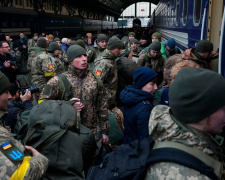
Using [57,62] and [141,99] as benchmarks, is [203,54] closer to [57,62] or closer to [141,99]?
[141,99]

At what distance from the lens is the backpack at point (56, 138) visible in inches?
69.3

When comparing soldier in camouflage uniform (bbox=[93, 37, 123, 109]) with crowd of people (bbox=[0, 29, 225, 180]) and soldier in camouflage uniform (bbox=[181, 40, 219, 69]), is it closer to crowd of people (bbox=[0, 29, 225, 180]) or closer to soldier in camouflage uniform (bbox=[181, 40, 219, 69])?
crowd of people (bbox=[0, 29, 225, 180])

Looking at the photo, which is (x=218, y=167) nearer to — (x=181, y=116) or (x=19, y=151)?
(x=181, y=116)

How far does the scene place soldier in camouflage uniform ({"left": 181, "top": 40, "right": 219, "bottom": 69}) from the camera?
292 cm

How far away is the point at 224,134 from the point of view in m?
1.38

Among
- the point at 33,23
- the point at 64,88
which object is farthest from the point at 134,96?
the point at 33,23

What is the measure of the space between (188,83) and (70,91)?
2012mm

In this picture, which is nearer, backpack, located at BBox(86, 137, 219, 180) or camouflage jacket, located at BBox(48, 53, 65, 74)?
backpack, located at BBox(86, 137, 219, 180)

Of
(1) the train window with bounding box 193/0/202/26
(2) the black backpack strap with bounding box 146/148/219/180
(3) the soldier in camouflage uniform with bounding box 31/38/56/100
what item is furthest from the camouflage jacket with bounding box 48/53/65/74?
(2) the black backpack strap with bounding box 146/148/219/180

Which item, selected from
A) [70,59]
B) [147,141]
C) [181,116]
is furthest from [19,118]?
[181,116]

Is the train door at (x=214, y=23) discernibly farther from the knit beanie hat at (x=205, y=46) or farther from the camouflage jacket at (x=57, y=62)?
the camouflage jacket at (x=57, y=62)

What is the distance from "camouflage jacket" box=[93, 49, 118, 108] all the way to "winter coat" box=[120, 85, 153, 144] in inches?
56.5

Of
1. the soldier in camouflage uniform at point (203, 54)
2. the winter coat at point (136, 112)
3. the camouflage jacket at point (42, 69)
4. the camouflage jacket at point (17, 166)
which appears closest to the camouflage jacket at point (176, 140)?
the camouflage jacket at point (17, 166)

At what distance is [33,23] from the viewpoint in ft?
44.0
